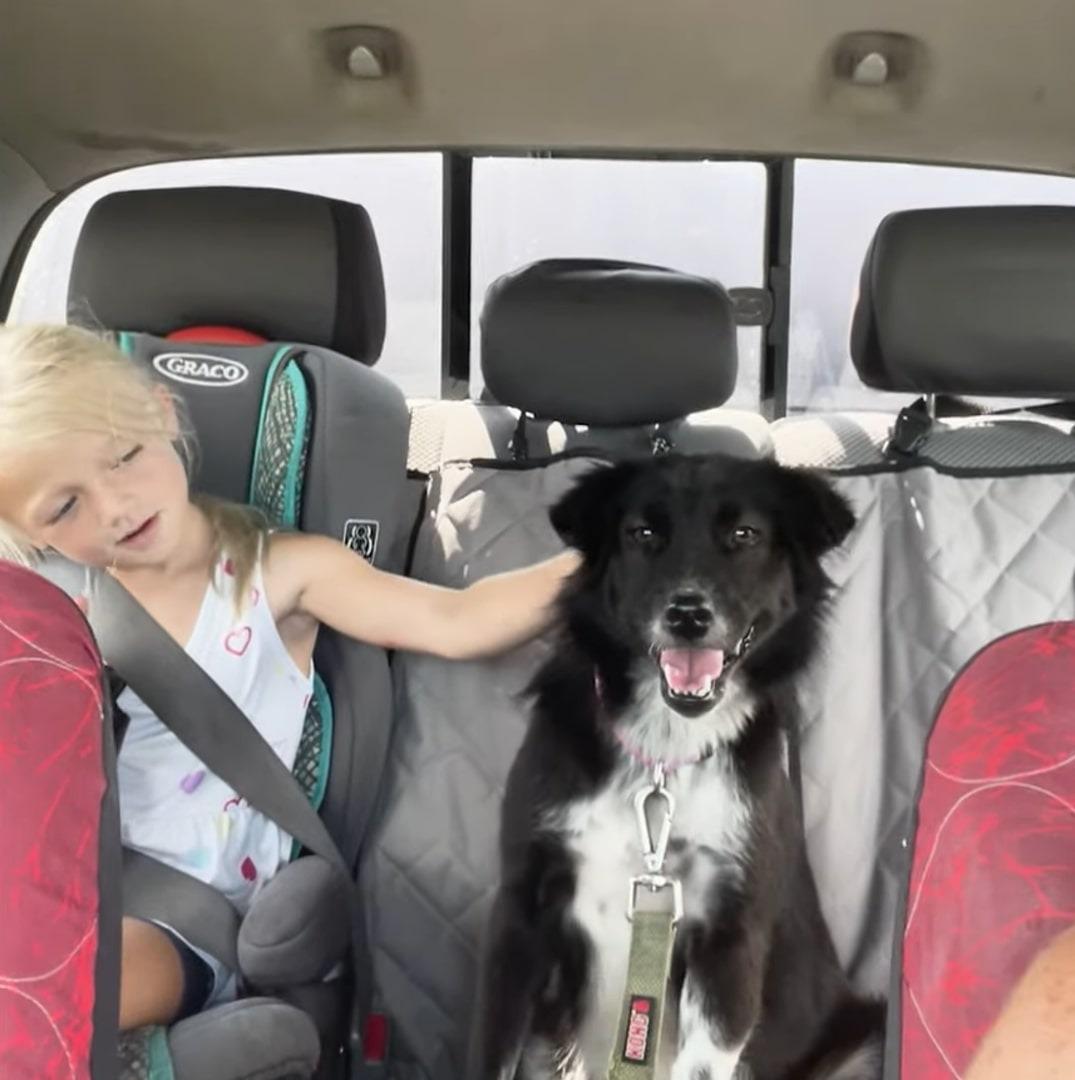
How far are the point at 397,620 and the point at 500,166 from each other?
61.8 inches

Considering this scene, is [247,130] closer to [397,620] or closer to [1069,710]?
[397,620]

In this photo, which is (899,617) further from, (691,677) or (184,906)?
(184,906)

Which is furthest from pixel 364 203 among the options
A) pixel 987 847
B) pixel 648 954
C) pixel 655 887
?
pixel 987 847

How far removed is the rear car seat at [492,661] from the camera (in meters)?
2.22

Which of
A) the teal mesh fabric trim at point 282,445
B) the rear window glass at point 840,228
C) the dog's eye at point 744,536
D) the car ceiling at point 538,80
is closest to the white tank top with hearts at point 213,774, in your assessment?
the teal mesh fabric trim at point 282,445

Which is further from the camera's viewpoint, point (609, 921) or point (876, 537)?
point (876, 537)

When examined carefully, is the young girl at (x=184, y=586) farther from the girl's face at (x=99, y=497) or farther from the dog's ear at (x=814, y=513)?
the dog's ear at (x=814, y=513)

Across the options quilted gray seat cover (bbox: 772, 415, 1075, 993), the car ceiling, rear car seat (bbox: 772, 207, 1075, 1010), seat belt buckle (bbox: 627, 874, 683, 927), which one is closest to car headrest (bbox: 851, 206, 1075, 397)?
rear car seat (bbox: 772, 207, 1075, 1010)

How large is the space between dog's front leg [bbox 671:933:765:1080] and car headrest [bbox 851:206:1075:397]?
1017 millimetres

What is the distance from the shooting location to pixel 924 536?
2.35 m

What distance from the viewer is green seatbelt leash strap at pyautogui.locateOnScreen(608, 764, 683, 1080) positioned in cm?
174

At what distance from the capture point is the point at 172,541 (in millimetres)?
1998

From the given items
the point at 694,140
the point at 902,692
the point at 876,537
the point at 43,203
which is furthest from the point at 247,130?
the point at 902,692

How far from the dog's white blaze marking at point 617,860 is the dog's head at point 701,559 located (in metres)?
0.17
